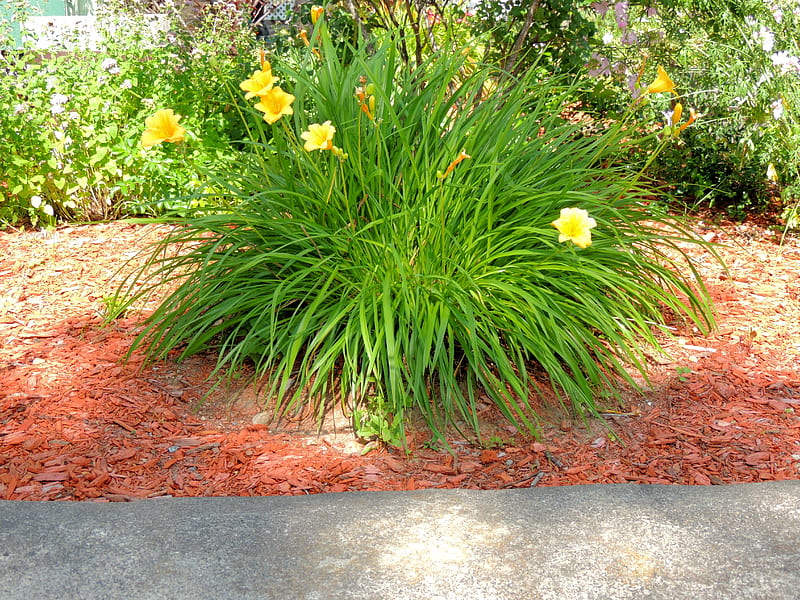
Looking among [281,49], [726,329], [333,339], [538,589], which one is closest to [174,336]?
[333,339]

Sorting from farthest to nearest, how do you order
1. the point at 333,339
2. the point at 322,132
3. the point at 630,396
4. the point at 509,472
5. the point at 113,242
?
the point at 113,242, the point at 630,396, the point at 333,339, the point at 509,472, the point at 322,132

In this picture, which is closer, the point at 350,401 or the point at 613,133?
the point at 350,401

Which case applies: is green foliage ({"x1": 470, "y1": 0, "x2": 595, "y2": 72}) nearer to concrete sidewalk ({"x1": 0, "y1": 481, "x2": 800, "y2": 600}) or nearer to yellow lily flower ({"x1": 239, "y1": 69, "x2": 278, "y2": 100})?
yellow lily flower ({"x1": 239, "y1": 69, "x2": 278, "y2": 100})

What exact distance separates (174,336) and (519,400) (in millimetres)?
1222

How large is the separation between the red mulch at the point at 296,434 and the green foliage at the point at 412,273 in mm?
112

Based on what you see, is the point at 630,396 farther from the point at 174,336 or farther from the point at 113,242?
the point at 113,242

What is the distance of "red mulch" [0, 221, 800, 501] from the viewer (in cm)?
246

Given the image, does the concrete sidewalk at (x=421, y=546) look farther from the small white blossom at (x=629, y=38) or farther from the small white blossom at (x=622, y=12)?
the small white blossom at (x=629, y=38)

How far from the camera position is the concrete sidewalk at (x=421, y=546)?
1679 millimetres

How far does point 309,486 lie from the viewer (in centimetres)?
243

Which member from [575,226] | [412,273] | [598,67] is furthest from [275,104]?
[598,67]

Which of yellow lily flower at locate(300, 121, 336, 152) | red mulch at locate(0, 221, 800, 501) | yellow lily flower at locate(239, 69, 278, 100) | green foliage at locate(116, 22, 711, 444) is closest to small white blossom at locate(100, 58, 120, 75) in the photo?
red mulch at locate(0, 221, 800, 501)

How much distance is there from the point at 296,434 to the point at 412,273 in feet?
2.13

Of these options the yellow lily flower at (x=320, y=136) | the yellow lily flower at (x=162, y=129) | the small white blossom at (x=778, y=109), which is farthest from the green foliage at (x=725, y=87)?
the yellow lily flower at (x=162, y=129)
